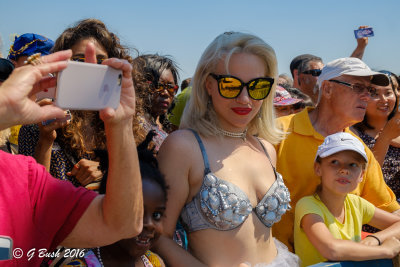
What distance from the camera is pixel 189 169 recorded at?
237cm

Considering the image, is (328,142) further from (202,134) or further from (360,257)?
(202,134)

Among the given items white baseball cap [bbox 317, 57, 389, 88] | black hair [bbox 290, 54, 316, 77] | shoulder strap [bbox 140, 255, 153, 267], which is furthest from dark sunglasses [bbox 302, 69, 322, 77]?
shoulder strap [bbox 140, 255, 153, 267]

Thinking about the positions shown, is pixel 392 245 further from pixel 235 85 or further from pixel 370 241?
pixel 235 85

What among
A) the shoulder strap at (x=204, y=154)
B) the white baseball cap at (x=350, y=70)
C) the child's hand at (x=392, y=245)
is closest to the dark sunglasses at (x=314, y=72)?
the white baseball cap at (x=350, y=70)

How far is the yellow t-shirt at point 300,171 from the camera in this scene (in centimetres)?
322

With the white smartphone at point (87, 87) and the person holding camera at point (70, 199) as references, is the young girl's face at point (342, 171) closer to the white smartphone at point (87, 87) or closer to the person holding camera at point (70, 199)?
the person holding camera at point (70, 199)

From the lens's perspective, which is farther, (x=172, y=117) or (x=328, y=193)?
(x=172, y=117)

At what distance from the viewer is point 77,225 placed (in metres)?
1.58

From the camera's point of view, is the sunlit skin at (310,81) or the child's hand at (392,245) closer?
the child's hand at (392,245)

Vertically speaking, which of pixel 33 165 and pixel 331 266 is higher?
pixel 33 165

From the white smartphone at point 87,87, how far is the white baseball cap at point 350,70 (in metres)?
2.54

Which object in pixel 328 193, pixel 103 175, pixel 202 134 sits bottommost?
pixel 328 193

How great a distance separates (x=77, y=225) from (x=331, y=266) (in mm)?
1709

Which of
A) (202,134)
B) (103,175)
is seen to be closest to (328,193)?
(202,134)
